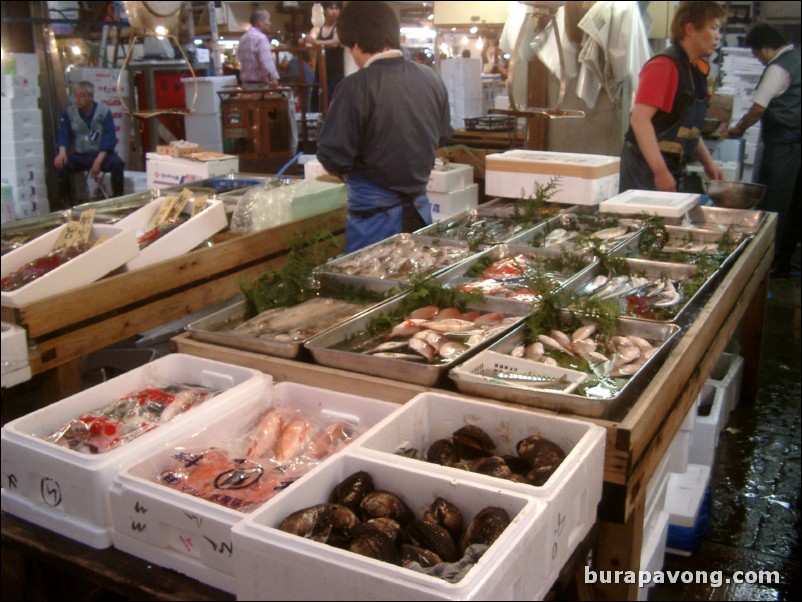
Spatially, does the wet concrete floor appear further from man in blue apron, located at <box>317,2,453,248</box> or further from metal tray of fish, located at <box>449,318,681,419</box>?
man in blue apron, located at <box>317,2,453,248</box>

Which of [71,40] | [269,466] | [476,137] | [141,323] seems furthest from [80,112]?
[269,466]

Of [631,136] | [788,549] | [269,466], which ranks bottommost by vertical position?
[788,549]

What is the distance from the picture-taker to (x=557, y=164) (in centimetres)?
452

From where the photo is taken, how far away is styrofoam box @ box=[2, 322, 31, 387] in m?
3.08

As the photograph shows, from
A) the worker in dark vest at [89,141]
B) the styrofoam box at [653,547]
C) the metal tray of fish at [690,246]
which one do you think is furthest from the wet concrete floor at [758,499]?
the worker in dark vest at [89,141]

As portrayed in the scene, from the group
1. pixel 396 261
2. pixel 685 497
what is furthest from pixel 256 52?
pixel 685 497

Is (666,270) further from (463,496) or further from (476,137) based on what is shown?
(476,137)

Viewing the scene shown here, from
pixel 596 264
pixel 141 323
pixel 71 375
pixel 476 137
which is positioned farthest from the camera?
pixel 476 137

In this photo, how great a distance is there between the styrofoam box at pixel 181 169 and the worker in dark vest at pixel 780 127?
17.2 feet

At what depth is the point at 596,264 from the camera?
10.5 feet

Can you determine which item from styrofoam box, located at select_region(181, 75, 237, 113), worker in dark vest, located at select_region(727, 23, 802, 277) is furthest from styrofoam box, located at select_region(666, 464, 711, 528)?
styrofoam box, located at select_region(181, 75, 237, 113)

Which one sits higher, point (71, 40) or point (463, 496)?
point (71, 40)

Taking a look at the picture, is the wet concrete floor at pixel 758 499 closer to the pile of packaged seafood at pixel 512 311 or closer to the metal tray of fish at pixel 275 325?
the pile of packaged seafood at pixel 512 311

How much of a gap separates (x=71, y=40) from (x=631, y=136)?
10.1m
